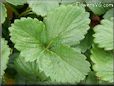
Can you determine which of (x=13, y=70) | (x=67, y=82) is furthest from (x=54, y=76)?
(x=13, y=70)

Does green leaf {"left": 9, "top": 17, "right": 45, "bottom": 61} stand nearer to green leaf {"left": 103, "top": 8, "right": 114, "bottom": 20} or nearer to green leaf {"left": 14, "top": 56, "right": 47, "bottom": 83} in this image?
green leaf {"left": 14, "top": 56, "right": 47, "bottom": 83}

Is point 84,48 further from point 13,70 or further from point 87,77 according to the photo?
point 13,70

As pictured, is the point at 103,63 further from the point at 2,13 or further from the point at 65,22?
the point at 2,13

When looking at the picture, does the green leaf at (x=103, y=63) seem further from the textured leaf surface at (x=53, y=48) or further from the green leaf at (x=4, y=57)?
the green leaf at (x=4, y=57)

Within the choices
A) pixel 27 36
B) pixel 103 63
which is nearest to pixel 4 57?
pixel 27 36

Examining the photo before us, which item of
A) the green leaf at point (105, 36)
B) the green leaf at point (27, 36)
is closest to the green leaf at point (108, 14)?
the green leaf at point (105, 36)
